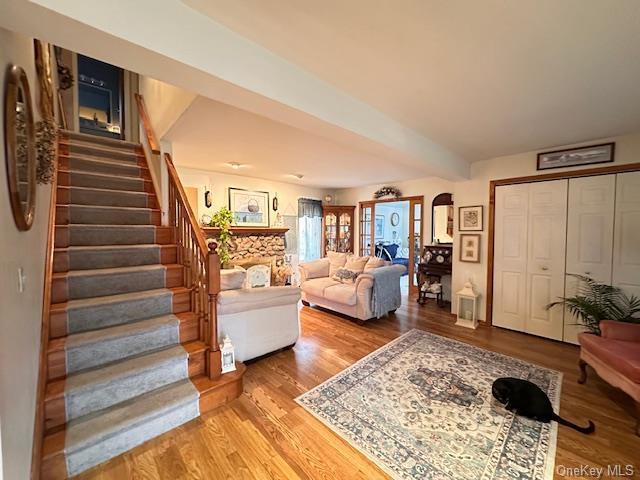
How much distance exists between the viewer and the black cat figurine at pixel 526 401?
1900 millimetres

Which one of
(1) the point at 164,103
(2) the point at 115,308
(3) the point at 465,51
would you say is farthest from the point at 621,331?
(1) the point at 164,103

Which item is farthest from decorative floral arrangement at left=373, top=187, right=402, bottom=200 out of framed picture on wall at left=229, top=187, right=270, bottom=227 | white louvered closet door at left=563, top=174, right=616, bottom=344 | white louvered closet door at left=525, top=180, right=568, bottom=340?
white louvered closet door at left=563, top=174, right=616, bottom=344

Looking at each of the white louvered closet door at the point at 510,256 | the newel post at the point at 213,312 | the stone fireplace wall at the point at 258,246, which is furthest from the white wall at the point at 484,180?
the newel post at the point at 213,312

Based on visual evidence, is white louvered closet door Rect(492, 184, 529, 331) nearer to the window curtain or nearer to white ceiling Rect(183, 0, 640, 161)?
white ceiling Rect(183, 0, 640, 161)

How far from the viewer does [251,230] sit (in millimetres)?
5273

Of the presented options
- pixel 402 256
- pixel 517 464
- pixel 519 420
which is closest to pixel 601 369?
pixel 519 420

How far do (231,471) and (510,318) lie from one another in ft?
12.5

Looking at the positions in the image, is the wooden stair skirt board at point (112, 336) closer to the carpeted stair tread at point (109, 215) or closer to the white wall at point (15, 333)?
the carpeted stair tread at point (109, 215)

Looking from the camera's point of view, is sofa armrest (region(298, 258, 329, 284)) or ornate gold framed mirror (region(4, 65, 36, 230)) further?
sofa armrest (region(298, 258, 329, 284))

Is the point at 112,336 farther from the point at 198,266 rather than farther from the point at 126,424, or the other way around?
the point at 198,266

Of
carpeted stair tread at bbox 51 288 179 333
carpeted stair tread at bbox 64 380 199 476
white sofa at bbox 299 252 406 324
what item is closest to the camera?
carpeted stair tread at bbox 64 380 199 476

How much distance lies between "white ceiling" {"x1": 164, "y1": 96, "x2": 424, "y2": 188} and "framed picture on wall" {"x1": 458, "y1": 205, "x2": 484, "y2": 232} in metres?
1.00

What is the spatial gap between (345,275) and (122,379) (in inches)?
123

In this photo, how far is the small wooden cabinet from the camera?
6719 millimetres
